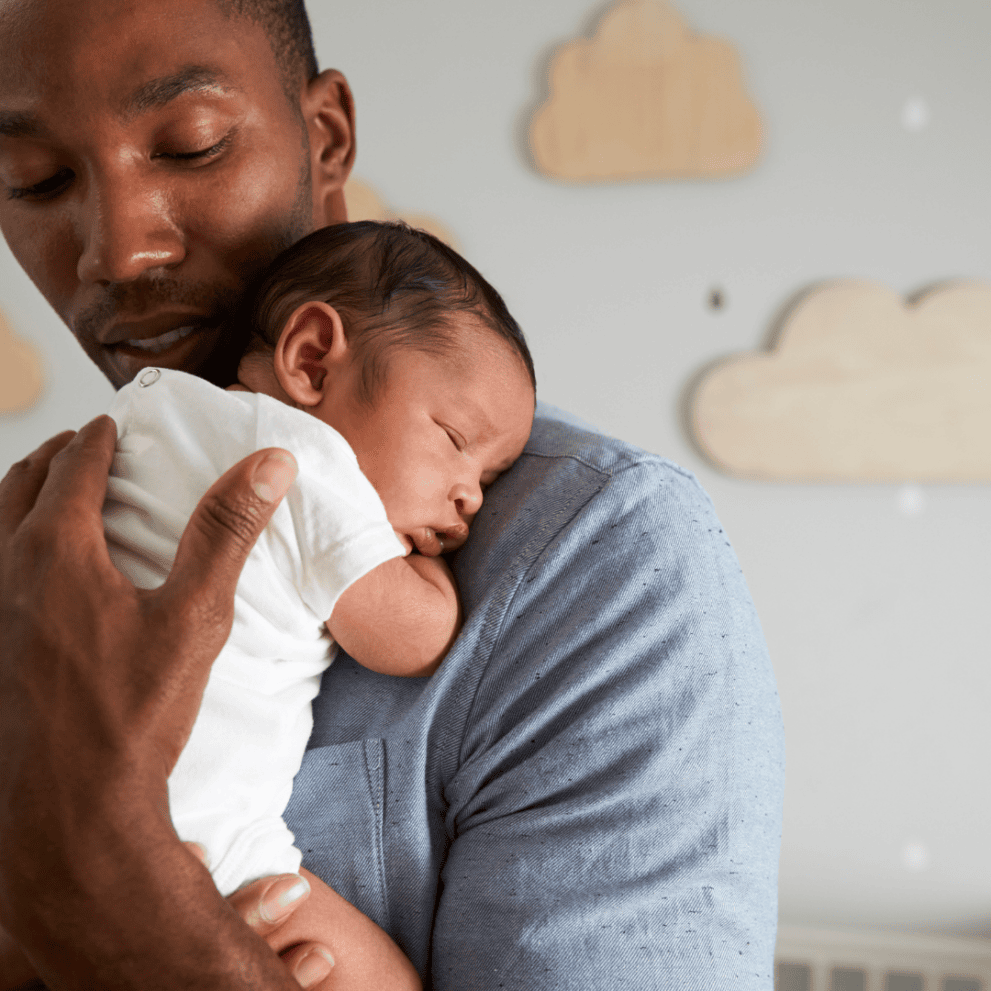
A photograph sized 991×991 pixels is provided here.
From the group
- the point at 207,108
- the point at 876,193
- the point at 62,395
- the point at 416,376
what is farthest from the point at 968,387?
the point at 62,395

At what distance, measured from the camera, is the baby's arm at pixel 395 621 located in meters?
0.66

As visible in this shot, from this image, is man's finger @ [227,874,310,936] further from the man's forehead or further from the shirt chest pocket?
the man's forehead

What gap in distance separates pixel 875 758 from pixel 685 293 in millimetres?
1168

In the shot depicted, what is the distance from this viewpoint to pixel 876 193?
1807mm

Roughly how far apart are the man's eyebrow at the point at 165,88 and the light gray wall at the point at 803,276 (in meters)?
1.21

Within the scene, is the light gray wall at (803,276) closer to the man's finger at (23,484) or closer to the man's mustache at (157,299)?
the man's mustache at (157,299)

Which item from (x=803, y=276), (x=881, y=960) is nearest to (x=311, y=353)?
(x=803, y=276)

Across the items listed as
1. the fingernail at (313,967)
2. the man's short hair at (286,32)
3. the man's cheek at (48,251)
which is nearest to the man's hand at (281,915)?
the fingernail at (313,967)

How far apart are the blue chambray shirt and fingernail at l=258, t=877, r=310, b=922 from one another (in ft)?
0.18

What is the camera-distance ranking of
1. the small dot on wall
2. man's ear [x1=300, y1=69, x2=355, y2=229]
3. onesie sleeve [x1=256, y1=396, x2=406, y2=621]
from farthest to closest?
the small dot on wall < man's ear [x1=300, y1=69, x2=355, y2=229] < onesie sleeve [x1=256, y1=396, x2=406, y2=621]

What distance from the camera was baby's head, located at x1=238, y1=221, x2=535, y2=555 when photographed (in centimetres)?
74

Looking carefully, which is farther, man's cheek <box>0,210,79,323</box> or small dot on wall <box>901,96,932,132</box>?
small dot on wall <box>901,96,932,132</box>

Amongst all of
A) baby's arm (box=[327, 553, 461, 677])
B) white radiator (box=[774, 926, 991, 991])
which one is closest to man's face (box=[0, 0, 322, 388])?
baby's arm (box=[327, 553, 461, 677])

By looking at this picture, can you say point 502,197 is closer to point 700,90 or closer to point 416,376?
point 700,90
